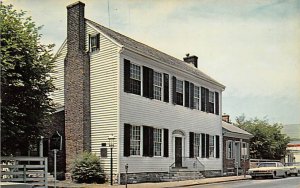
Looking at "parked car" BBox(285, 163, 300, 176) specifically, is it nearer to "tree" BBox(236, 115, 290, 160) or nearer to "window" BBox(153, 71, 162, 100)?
"tree" BBox(236, 115, 290, 160)

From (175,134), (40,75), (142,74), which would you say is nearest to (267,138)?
(175,134)

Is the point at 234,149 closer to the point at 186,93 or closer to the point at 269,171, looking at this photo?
the point at 269,171

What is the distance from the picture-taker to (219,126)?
2594 centimetres

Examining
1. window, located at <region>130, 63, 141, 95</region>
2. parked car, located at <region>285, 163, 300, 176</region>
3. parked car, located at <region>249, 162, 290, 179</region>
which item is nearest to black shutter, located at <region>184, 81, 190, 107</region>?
window, located at <region>130, 63, 141, 95</region>

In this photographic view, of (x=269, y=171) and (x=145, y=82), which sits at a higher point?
(x=145, y=82)

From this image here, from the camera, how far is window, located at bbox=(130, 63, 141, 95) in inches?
714

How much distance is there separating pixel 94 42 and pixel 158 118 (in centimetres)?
430

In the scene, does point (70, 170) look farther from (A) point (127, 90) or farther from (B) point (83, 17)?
(B) point (83, 17)

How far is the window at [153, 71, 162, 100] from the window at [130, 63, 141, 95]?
1.11m

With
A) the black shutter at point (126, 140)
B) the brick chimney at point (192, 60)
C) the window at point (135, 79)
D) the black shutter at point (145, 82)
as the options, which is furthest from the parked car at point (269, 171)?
the black shutter at point (126, 140)

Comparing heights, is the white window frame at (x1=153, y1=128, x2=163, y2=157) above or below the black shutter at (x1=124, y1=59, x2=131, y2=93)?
below

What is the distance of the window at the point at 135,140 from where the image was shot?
18.0m

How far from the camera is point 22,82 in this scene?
12141 mm

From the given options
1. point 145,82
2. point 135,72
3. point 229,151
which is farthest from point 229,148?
point 135,72
